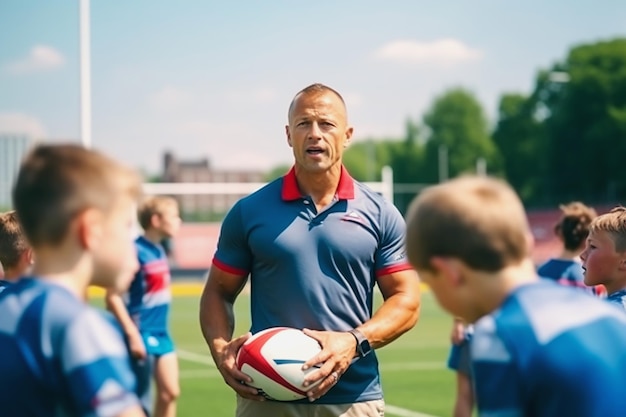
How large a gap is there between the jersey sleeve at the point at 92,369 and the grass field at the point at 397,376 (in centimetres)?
878

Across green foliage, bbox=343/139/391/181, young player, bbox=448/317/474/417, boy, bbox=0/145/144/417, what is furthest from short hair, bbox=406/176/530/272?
green foliage, bbox=343/139/391/181

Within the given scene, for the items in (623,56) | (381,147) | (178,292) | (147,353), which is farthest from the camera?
(381,147)

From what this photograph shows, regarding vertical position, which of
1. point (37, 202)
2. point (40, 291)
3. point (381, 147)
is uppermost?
point (37, 202)

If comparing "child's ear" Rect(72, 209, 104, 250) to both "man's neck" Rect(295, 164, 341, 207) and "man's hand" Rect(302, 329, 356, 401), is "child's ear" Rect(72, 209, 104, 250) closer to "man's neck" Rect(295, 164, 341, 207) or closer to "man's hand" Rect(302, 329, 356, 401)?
"man's hand" Rect(302, 329, 356, 401)

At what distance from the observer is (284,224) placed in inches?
224

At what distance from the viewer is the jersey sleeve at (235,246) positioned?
578 centimetres

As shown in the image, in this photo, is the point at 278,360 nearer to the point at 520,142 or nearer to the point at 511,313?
the point at 511,313

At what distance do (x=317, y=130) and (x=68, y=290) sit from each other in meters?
Result: 2.76

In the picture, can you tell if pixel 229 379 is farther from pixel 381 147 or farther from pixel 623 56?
pixel 381 147

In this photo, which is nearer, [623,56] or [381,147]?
[623,56]

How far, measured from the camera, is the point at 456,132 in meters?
117

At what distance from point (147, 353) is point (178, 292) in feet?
91.4

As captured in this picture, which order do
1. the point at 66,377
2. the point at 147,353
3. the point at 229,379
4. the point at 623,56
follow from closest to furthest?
the point at 66,377, the point at 229,379, the point at 147,353, the point at 623,56

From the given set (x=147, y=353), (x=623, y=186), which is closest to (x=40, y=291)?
(x=147, y=353)
